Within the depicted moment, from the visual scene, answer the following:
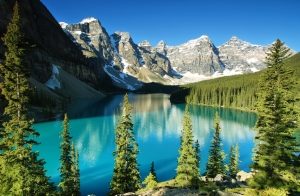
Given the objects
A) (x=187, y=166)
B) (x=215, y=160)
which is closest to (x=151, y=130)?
(x=215, y=160)

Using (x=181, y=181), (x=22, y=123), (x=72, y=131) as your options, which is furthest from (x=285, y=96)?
(x=72, y=131)

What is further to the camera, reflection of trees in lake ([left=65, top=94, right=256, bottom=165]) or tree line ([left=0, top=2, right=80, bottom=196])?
reflection of trees in lake ([left=65, top=94, right=256, bottom=165])

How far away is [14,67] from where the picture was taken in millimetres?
24656

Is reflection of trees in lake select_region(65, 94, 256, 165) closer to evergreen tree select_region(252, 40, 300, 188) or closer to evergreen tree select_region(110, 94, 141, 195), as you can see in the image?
evergreen tree select_region(110, 94, 141, 195)

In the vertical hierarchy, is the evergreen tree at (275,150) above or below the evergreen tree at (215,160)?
above

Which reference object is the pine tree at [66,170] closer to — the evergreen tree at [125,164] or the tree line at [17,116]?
the evergreen tree at [125,164]

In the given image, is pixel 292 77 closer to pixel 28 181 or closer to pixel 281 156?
pixel 281 156

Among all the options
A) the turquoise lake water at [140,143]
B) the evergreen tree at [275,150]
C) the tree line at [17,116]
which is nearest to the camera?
the tree line at [17,116]

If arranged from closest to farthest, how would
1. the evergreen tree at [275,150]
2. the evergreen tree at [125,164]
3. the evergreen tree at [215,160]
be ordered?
1. the evergreen tree at [275,150]
2. the evergreen tree at [125,164]
3. the evergreen tree at [215,160]

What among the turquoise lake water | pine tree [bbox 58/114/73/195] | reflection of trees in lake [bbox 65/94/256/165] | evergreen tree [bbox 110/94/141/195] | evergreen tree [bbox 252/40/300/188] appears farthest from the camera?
reflection of trees in lake [bbox 65/94/256/165]

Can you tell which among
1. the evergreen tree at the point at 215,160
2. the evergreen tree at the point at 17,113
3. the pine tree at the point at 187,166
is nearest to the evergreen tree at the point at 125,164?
the pine tree at the point at 187,166

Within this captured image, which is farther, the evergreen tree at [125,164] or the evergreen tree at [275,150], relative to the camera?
the evergreen tree at [125,164]

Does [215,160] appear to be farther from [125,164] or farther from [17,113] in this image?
[17,113]

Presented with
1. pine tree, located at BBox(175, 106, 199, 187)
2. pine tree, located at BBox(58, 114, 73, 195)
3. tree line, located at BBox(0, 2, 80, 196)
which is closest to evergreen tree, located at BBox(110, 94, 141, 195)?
pine tree, located at BBox(58, 114, 73, 195)
